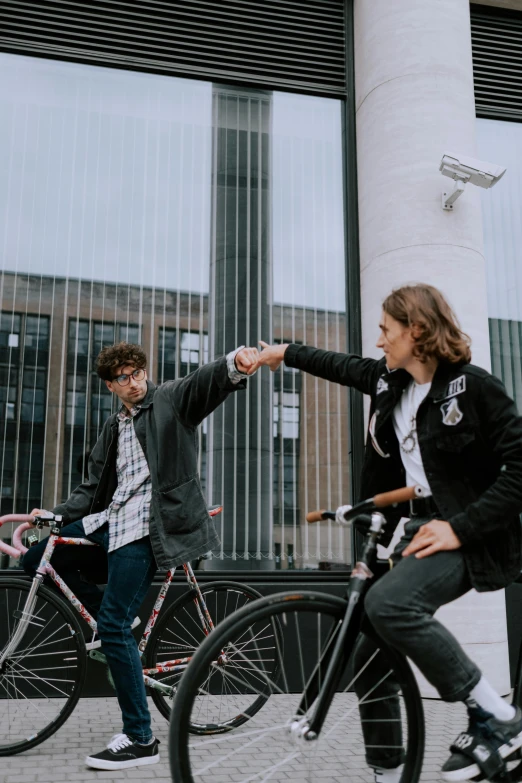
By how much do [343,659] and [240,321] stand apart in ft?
12.8

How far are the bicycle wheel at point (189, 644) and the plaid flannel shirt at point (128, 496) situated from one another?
59 centimetres

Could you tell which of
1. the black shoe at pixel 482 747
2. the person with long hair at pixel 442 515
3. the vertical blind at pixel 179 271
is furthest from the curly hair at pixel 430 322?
the vertical blind at pixel 179 271

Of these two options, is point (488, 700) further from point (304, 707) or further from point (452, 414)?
point (452, 414)

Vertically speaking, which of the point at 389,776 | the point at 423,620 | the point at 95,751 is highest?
the point at 423,620

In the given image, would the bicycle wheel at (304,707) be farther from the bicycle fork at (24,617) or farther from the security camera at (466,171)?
the security camera at (466,171)

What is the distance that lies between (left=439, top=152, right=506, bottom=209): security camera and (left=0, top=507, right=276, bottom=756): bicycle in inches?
126

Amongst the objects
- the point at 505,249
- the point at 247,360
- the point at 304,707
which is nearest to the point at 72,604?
the point at 247,360

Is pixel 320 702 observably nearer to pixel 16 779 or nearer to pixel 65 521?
pixel 16 779

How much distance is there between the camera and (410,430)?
9.07ft

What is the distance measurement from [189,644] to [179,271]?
293cm

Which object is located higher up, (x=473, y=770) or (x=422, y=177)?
(x=422, y=177)

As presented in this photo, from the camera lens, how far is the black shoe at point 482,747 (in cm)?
250

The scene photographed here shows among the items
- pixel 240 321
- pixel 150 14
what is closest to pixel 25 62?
pixel 150 14

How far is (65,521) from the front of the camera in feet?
13.3
